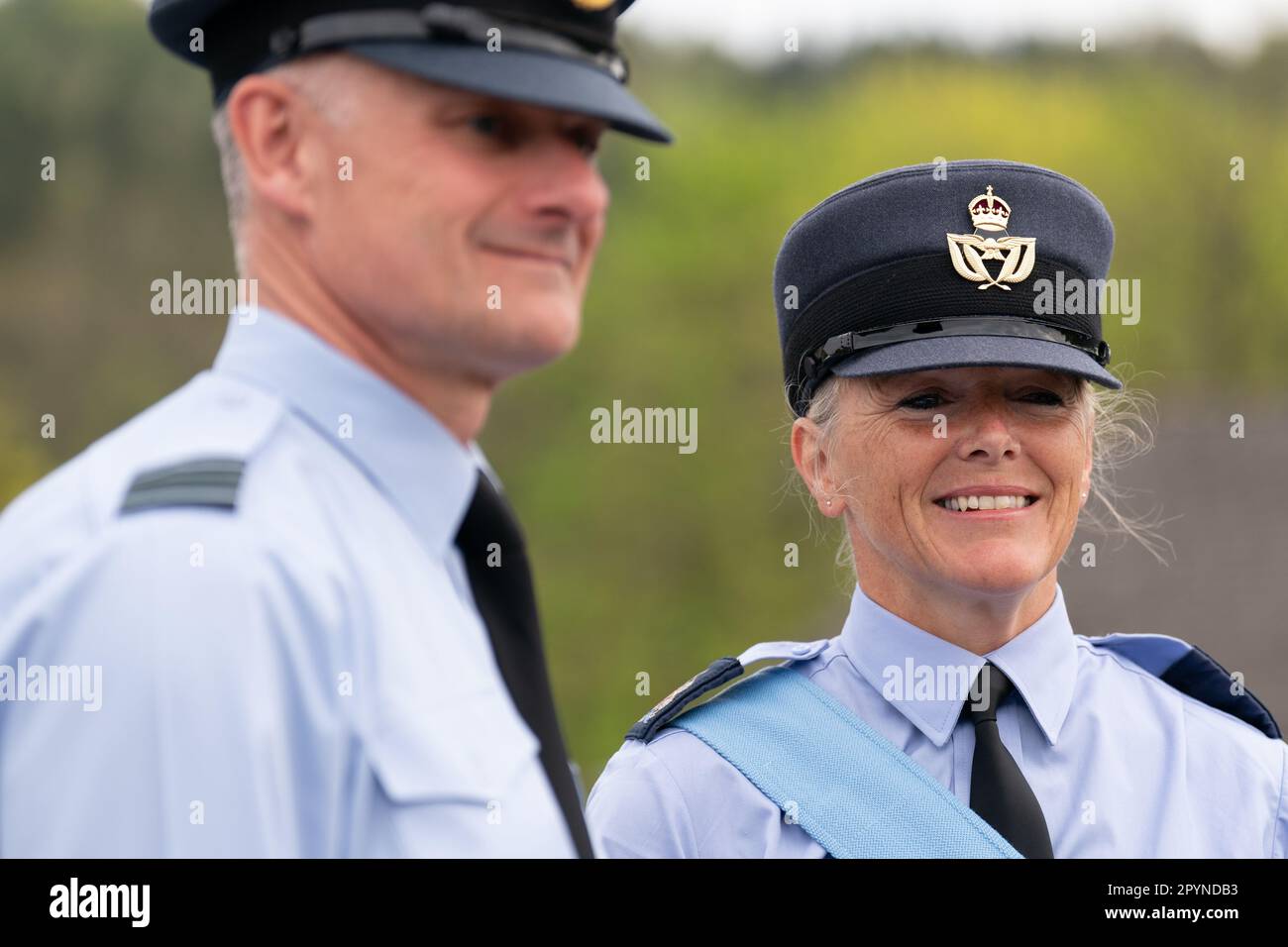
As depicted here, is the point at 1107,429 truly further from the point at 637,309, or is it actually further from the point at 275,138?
the point at 637,309

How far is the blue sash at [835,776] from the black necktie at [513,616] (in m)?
0.87

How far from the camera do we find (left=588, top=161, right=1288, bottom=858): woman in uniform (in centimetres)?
271

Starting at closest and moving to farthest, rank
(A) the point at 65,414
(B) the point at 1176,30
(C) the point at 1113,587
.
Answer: (C) the point at 1113,587 < (A) the point at 65,414 < (B) the point at 1176,30

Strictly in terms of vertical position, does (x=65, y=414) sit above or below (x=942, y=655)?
above

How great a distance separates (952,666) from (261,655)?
1.64 meters

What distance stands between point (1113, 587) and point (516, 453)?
17.3 meters

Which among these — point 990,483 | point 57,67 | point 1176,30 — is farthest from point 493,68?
point 1176,30

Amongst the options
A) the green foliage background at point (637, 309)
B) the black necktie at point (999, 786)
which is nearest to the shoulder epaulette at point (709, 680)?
the black necktie at point (999, 786)

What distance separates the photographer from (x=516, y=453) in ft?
110

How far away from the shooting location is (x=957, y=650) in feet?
9.29

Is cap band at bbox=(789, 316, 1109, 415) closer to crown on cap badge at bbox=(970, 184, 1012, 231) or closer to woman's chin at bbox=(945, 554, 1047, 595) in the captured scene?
crown on cap badge at bbox=(970, 184, 1012, 231)

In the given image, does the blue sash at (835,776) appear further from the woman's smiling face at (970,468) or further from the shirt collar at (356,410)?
the shirt collar at (356,410)

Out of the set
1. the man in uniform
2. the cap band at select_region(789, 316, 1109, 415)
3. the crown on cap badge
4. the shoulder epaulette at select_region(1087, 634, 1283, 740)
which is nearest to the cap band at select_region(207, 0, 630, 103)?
the man in uniform

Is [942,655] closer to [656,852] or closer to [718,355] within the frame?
[656,852]
